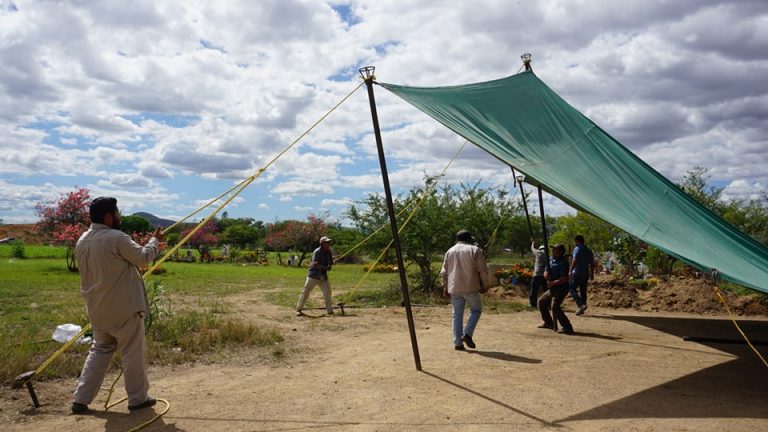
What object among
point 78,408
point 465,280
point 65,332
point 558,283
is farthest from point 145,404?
point 558,283

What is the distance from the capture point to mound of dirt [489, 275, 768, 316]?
12.5 metres

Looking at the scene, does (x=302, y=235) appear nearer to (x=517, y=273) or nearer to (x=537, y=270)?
(x=517, y=273)

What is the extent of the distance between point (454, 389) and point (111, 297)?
3.29 metres

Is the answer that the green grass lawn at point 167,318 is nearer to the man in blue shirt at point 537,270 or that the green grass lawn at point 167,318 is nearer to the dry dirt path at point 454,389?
the dry dirt path at point 454,389

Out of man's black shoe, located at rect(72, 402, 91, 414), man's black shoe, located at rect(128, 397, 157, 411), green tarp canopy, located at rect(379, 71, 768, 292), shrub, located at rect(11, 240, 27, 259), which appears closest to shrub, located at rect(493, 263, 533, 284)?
green tarp canopy, located at rect(379, 71, 768, 292)

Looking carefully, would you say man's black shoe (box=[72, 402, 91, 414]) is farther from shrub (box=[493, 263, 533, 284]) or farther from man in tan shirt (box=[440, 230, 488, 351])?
shrub (box=[493, 263, 533, 284])

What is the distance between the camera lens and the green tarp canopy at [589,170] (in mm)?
5160

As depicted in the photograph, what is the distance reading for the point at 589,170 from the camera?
635 cm

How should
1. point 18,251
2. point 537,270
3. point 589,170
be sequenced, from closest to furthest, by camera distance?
1. point 589,170
2. point 537,270
3. point 18,251

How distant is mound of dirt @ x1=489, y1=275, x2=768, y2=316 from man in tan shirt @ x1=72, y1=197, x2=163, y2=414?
449 inches

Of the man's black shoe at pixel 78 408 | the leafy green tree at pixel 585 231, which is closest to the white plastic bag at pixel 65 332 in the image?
the man's black shoe at pixel 78 408

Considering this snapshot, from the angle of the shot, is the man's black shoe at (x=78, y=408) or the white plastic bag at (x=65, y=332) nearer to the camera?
the man's black shoe at (x=78, y=408)

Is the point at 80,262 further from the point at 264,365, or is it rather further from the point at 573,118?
the point at 573,118

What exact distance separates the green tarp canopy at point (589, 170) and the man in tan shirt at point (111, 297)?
3400mm
